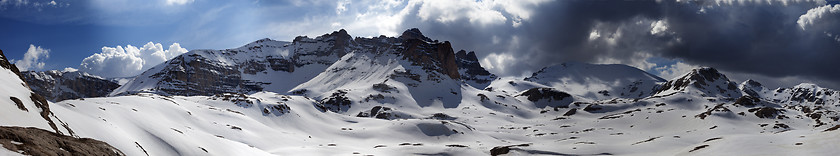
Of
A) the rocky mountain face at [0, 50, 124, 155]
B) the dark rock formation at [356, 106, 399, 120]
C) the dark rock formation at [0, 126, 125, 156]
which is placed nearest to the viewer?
the dark rock formation at [0, 126, 125, 156]

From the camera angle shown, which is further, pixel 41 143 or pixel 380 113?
pixel 380 113

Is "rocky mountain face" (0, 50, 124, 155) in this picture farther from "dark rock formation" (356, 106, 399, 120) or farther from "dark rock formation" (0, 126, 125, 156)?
"dark rock formation" (356, 106, 399, 120)

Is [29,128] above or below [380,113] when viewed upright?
below

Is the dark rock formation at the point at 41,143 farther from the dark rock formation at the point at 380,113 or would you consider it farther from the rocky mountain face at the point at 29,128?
the dark rock formation at the point at 380,113

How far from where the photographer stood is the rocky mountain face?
590 inches

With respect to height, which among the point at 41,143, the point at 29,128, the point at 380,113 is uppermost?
the point at 380,113

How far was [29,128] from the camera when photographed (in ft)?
58.0

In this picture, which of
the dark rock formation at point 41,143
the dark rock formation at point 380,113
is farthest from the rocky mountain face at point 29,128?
the dark rock formation at point 380,113

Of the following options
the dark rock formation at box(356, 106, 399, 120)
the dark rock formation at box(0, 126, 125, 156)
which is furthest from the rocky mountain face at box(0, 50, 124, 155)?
the dark rock formation at box(356, 106, 399, 120)

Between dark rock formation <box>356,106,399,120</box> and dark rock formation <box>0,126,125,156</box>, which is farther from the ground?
dark rock formation <box>356,106,399,120</box>

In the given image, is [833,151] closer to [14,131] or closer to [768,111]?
[14,131]

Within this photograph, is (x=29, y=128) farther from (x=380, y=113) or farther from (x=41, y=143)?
(x=380, y=113)

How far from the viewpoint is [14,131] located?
1530cm

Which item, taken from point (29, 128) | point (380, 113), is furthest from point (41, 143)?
point (380, 113)
